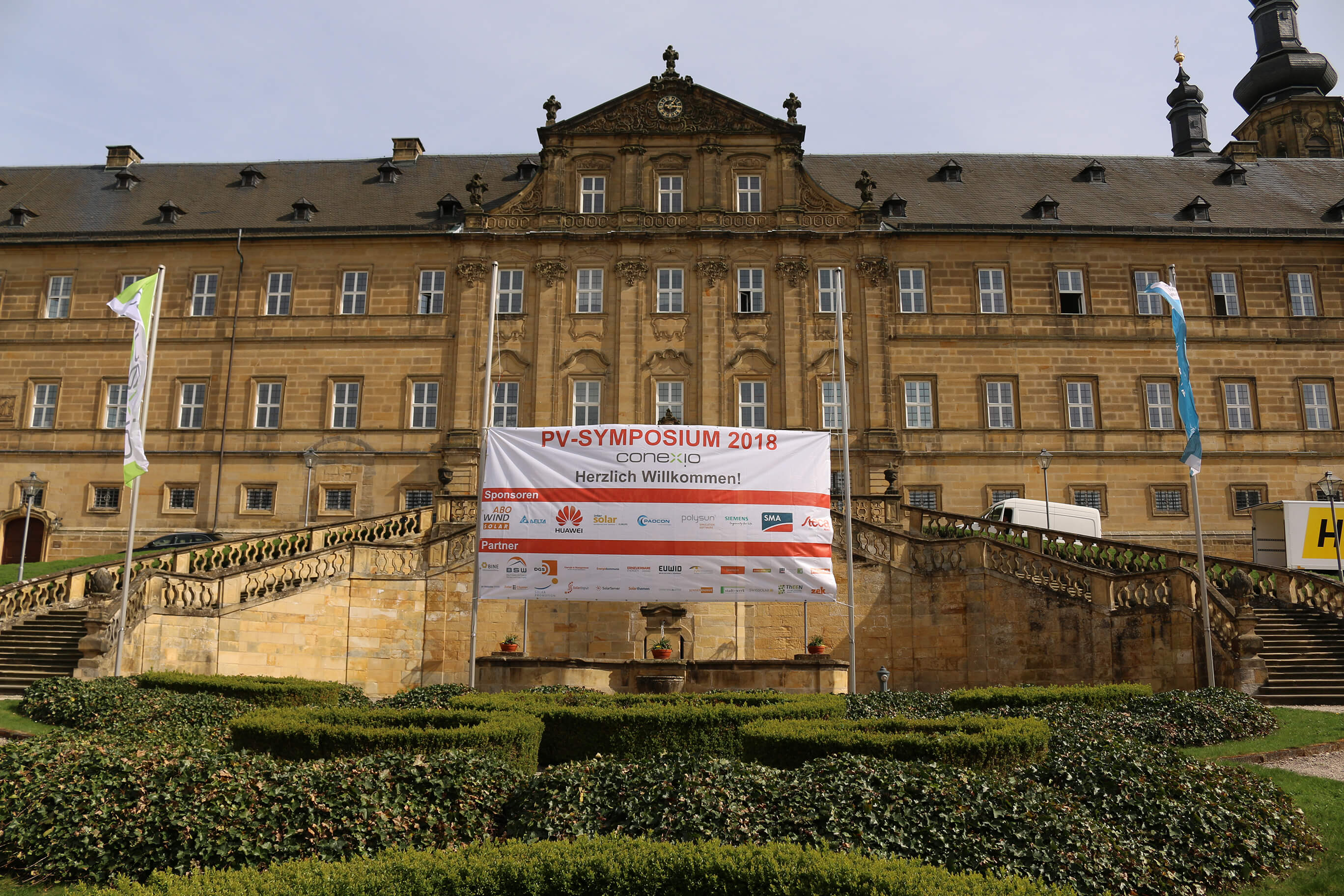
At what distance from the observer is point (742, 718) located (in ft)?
46.6

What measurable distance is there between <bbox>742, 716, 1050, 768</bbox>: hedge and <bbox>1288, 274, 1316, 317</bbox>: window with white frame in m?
36.3

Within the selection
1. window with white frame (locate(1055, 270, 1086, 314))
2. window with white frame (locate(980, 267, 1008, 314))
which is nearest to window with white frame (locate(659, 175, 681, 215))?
window with white frame (locate(980, 267, 1008, 314))

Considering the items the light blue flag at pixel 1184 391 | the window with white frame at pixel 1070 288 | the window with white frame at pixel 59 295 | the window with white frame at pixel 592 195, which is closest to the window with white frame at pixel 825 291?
the window with white frame at pixel 592 195

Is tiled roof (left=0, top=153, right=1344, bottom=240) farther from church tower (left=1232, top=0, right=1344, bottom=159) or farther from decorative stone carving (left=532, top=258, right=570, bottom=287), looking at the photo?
church tower (left=1232, top=0, right=1344, bottom=159)

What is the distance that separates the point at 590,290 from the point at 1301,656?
27.0 metres

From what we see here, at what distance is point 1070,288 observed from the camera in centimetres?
4088

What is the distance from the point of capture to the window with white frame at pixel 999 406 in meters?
39.6

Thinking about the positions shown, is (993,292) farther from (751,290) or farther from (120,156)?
(120,156)

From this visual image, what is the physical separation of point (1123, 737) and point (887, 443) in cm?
2678

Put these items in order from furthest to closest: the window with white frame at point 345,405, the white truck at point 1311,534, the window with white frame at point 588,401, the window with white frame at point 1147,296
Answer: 1. the window with white frame at point 1147,296
2. the window with white frame at point 345,405
3. the window with white frame at point 588,401
4. the white truck at point 1311,534

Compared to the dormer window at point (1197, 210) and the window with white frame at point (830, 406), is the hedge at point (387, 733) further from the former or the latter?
the dormer window at point (1197, 210)

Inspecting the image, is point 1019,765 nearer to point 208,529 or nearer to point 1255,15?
point 208,529

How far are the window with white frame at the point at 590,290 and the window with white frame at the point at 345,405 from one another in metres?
9.15

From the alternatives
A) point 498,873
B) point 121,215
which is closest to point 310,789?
point 498,873
